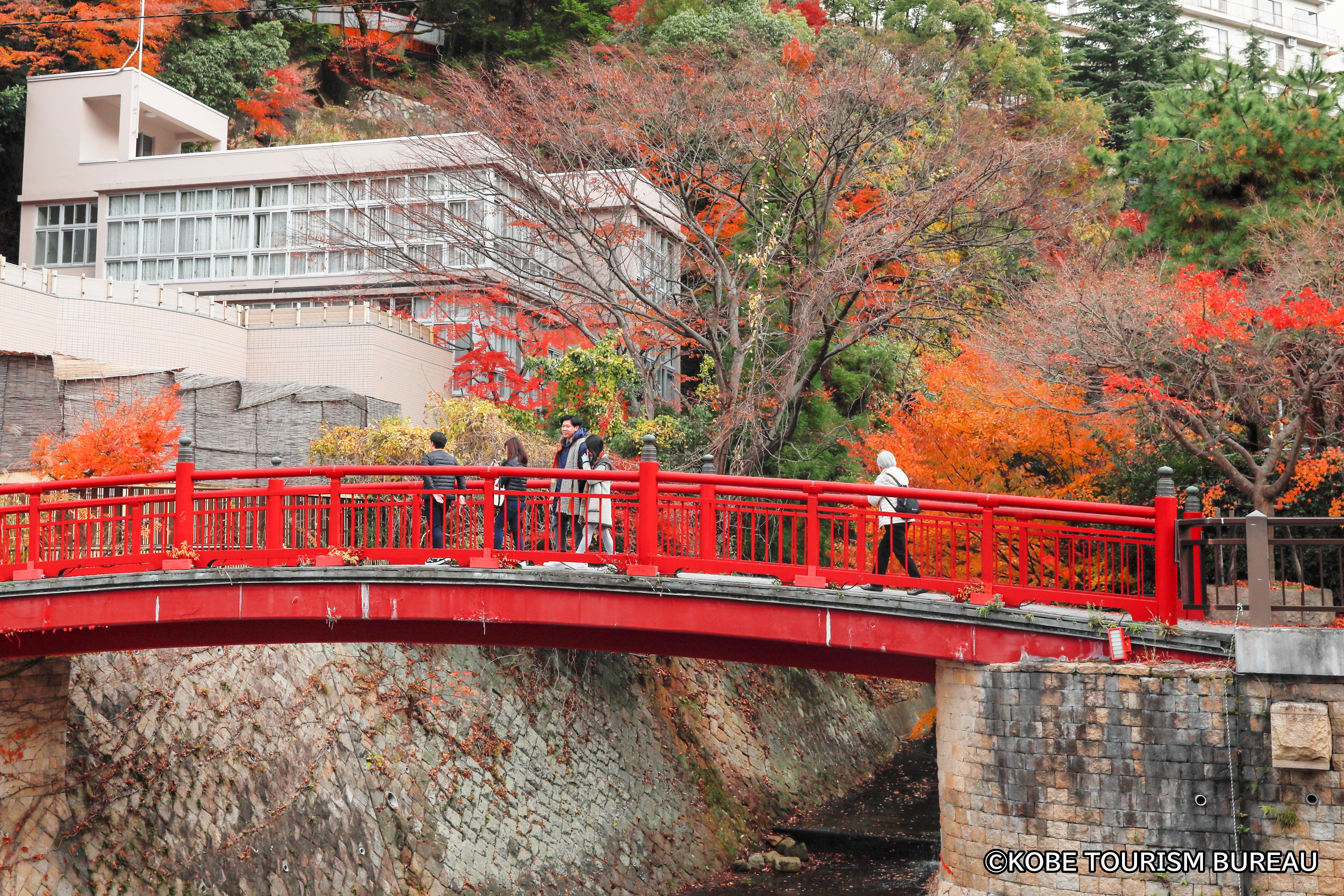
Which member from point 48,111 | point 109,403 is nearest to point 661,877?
point 109,403

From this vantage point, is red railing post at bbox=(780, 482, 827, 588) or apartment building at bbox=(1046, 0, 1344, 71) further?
apartment building at bbox=(1046, 0, 1344, 71)

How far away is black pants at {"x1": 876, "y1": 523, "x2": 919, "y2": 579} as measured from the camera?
1018 centimetres

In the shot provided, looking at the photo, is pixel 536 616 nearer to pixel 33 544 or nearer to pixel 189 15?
pixel 33 544

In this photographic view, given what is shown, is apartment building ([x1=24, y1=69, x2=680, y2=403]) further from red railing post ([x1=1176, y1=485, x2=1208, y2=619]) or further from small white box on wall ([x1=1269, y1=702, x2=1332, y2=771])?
small white box on wall ([x1=1269, y1=702, x2=1332, y2=771])

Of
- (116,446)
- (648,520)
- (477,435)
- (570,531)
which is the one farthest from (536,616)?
(116,446)

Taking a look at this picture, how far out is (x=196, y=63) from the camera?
117ft

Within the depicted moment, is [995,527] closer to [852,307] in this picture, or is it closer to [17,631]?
[17,631]

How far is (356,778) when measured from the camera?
13305 millimetres

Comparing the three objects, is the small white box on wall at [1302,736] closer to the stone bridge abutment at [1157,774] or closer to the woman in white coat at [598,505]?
the stone bridge abutment at [1157,774]

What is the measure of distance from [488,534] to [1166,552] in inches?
242

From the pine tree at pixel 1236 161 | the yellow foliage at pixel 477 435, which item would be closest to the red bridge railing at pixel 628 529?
the yellow foliage at pixel 477 435

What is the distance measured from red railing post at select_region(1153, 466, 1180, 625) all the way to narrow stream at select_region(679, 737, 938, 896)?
315 inches

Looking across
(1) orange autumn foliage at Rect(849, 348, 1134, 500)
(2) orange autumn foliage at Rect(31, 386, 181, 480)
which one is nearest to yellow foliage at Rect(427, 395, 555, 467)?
(2) orange autumn foliage at Rect(31, 386, 181, 480)

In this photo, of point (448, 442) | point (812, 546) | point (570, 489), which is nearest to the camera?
point (812, 546)
